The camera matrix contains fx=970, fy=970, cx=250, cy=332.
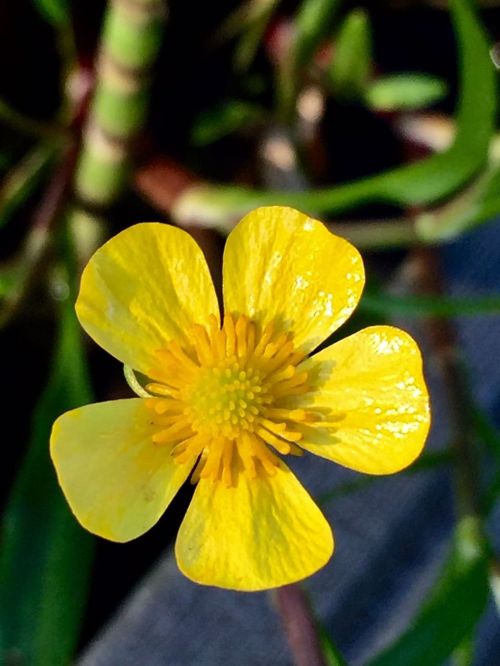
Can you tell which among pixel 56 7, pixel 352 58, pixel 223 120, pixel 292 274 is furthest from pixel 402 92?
pixel 292 274

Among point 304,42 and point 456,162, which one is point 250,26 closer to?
point 304,42

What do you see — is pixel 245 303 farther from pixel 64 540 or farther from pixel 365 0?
pixel 365 0

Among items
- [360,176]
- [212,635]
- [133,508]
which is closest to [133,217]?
[360,176]

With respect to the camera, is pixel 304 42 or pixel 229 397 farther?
pixel 304 42

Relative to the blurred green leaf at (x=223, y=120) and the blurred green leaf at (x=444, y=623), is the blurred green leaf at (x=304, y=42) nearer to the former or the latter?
the blurred green leaf at (x=223, y=120)

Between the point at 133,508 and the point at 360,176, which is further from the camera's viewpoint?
the point at 360,176

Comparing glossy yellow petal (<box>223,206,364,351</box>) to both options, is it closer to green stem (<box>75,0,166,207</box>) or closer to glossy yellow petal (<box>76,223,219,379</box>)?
glossy yellow petal (<box>76,223,219,379</box>)
